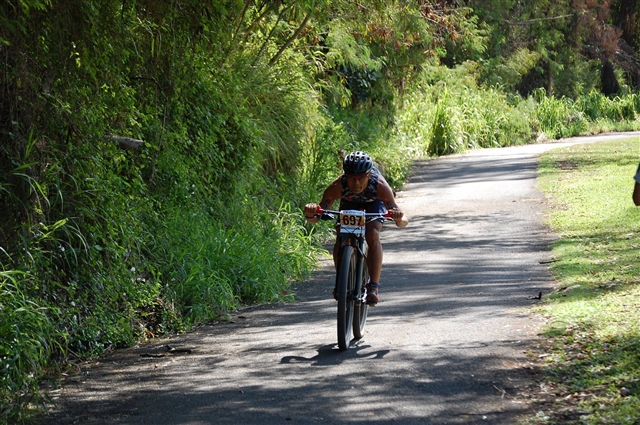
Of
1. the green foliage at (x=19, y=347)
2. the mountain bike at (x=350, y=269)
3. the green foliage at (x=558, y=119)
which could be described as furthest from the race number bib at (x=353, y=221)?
the green foliage at (x=558, y=119)

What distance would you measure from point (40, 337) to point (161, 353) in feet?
6.27

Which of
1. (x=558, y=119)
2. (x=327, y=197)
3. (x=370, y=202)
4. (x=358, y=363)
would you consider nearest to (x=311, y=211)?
(x=327, y=197)

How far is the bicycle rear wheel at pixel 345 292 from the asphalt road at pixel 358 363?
6.4 inches

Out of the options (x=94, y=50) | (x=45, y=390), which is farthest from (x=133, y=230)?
(x=45, y=390)

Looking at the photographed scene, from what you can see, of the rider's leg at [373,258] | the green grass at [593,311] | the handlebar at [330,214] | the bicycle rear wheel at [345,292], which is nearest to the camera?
the green grass at [593,311]

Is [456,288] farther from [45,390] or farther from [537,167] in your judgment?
[537,167]

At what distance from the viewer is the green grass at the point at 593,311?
22.5 ft

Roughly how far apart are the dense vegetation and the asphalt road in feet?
1.62

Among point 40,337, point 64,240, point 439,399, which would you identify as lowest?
point 439,399

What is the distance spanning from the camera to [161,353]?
918 cm

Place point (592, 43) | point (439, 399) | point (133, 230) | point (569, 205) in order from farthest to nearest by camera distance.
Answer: point (592, 43) → point (569, 205) → point (133, 230) → point (439, 399)

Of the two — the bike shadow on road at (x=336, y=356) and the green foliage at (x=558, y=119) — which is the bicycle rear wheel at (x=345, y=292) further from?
the green foliage at (x=558, y=119)

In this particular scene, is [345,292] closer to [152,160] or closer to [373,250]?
[373,250]

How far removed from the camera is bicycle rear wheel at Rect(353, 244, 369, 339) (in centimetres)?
891
